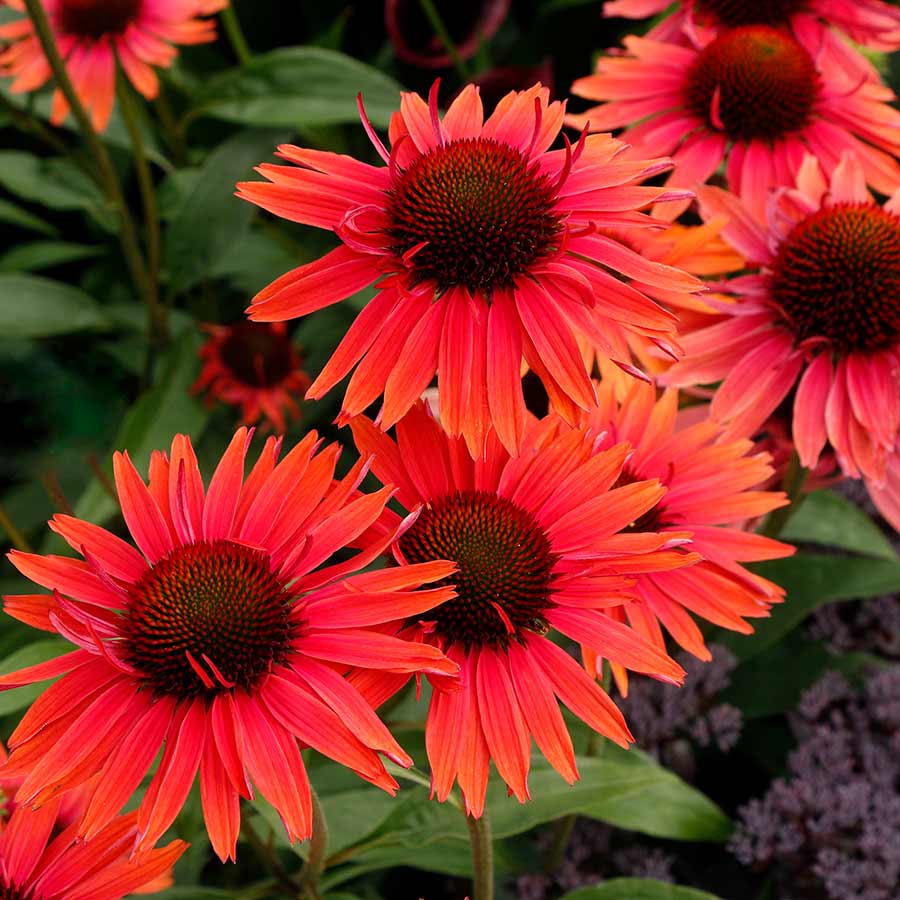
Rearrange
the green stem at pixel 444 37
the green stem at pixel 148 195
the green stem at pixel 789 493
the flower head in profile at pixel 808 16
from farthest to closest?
1. the green stem at pixel 444 37
2. the green stem at pixel 148 195
3. the flower head in profile at pixel 808 16
4. the green stem at pixel 789 493

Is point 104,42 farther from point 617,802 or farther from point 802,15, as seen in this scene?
point 617,802

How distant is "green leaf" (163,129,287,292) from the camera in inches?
50.4

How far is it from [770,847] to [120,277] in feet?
3.66

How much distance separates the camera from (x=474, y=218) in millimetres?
651

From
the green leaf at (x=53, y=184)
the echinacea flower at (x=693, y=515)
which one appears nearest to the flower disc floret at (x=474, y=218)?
the echinacea flower at (x=693, y=515)

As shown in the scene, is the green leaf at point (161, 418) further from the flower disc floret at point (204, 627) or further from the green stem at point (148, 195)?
the flower disc floret at point (204, 627)

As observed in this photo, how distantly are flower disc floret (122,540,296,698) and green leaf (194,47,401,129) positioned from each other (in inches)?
28.5

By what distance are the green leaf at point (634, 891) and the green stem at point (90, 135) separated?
2.62 ft

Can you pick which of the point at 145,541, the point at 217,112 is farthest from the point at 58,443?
the point at 145,541

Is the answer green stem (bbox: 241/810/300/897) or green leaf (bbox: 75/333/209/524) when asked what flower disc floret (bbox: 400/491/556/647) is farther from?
green leaf (bbox: 75/333/209/524)

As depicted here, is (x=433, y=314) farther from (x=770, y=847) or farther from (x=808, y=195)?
(x=770, y=847)

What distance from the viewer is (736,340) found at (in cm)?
89

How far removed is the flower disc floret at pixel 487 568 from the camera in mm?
621

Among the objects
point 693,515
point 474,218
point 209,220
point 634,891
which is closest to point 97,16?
point 209,220
